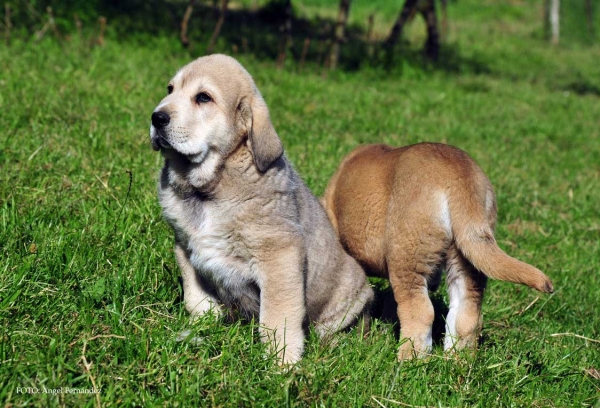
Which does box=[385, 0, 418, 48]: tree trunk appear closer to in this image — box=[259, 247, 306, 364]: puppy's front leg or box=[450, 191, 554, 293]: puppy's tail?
box=[450, 191, 554, 293]: puppy's tail

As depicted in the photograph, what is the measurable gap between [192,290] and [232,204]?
530 millimetres

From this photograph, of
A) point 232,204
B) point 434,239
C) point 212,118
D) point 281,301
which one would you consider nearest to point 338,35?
point 434,239

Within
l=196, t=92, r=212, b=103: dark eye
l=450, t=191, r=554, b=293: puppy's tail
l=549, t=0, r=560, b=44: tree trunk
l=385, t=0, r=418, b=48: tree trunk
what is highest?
l=196, t=92, r=212, b=103: dark eye

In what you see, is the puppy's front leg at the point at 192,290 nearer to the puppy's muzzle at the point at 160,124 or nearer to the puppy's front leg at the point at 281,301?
the puppy's front leg at the point at 281,301

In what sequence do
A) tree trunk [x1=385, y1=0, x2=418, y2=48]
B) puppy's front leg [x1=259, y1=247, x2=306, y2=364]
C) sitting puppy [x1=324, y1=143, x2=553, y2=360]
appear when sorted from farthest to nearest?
tree trunk [x1=385, y1=0, x2=418, y2=48]
sitting puppy [x1=324, y1=143, x2=553, y2=360]
puppy's front leg [x1=259, y1=247, x2=306, y2=364]

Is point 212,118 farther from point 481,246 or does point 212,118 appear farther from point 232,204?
point 481,246

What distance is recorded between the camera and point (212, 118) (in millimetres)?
3633

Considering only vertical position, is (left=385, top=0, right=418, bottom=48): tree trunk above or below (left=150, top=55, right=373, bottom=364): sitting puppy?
below

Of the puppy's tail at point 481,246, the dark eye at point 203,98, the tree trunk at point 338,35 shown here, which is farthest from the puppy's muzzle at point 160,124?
the tree trunk at point 338,35

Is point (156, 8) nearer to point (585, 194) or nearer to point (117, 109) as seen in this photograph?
point (117, 109)

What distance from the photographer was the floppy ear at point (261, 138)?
3635 millimetres

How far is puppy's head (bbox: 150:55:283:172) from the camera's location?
3.54 m

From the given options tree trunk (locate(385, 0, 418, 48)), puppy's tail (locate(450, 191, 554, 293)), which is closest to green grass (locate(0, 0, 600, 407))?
puppy's tail (locate(450, 191, 554, 293))

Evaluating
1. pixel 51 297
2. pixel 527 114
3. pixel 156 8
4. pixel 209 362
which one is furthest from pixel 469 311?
pixel 156 8
